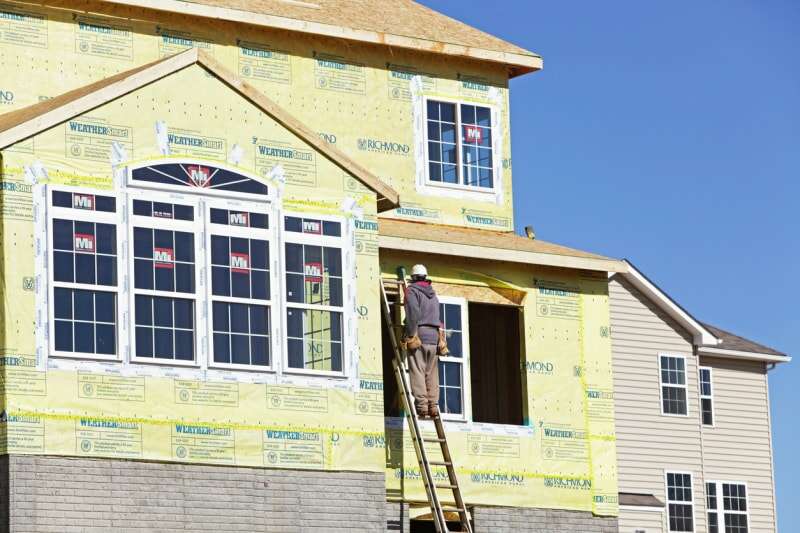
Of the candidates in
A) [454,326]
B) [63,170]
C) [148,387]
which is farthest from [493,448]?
[63,170]

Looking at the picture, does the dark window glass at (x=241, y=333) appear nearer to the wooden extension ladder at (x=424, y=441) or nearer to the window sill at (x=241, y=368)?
the window sill at (x=241, y=368)

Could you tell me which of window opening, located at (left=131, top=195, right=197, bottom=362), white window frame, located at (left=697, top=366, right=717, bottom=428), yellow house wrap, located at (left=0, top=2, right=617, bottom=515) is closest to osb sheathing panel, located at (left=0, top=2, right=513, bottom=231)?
yellow house wrap, located at (left=0, top=2, right=617, bottom=515)

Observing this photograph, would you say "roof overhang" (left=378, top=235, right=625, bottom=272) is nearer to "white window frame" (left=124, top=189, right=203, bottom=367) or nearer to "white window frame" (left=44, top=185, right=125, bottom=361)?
"white window frame" (left=124, top=189, right=203, bottom=367)

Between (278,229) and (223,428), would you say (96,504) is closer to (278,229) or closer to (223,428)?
(223,428)

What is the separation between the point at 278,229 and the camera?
25.1 metres

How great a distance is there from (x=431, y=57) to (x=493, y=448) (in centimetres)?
702

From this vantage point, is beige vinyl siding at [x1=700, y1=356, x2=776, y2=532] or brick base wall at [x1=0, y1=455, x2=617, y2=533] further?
beige vinyl siding at [x1=700, y1=356, x2=776, y2=532]

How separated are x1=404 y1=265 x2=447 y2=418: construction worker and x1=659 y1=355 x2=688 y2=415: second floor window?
735 inches

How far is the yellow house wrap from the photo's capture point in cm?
2333

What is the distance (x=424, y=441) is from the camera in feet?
88.4

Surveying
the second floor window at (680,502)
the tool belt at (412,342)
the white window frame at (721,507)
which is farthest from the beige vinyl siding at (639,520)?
the tool belt at (412,342)

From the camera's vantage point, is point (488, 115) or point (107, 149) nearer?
point (107, 149)

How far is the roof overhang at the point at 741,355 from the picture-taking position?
4600 centimetres

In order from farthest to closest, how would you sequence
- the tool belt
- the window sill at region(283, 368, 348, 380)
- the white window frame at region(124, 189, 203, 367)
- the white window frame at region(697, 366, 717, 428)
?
1. the white window frame at region(697, 366, 717, 428)
2. the tool belt
3. the window sill at region(283, 368, 348, 380)
4. the white window frame at region(124, 189, 203, 367)
